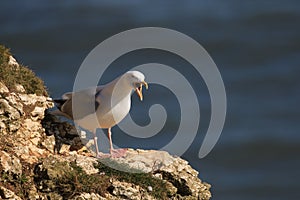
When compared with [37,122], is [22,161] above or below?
below

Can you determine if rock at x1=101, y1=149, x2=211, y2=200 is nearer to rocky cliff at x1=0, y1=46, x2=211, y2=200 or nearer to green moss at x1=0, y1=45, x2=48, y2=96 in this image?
rocky cliff at x1=0, y1=46, x2=211, y2=200

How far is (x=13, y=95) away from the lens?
10.0 metres

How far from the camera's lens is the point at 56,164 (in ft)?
31.0

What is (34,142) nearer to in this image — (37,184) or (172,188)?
(37,184)

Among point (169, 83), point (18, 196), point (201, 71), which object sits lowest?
point (18, 196)

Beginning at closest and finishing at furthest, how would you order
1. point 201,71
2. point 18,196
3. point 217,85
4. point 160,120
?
point 18,196 < point 160,120 < point 217,85 < point 201,71

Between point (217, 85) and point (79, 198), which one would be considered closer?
point (79, 198)

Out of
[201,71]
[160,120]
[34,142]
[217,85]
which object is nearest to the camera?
[34,142]

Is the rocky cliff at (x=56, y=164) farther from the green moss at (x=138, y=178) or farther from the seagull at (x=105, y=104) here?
the seagull at (x=105, y=104)

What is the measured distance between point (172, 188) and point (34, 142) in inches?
73.3

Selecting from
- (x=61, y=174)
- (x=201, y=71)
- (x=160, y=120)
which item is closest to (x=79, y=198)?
(x=61, y=174)

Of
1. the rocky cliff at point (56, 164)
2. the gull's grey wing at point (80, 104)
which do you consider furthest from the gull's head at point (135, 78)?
the rocky cliff at point (56, 164)

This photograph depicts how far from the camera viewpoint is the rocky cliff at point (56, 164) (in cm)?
923

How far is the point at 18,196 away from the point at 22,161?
0.52 m
